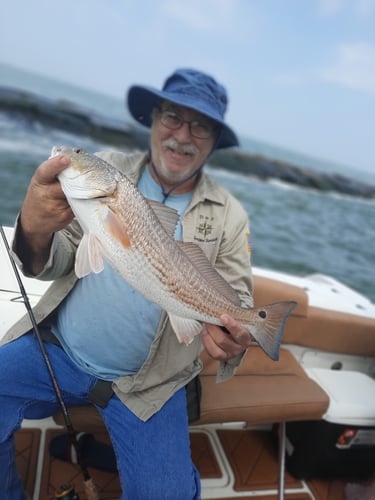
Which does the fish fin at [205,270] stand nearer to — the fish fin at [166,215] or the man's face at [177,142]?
the fish fin at [166,215]

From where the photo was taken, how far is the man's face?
280cm

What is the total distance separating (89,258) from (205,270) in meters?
0.73

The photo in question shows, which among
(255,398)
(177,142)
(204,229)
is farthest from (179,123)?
(255,398)

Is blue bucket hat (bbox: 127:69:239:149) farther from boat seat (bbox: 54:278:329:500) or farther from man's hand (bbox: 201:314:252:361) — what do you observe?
boat seat (bbox: 54:278:329:500)

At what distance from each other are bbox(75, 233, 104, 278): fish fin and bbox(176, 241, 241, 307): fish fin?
0.52 m

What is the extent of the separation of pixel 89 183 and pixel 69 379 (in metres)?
1.45

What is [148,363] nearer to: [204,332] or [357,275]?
[204,332]

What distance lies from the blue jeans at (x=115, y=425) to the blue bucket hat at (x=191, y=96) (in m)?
2.10

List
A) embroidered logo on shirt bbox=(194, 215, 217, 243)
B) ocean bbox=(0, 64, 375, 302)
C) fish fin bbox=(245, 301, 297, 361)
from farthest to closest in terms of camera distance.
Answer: ocean bbox=(0, 64, 375, 302) → embroidered logo on shirt bbox=(194, 215, 217, 243) → fish fin bbox=(245, 301, 297, 361)

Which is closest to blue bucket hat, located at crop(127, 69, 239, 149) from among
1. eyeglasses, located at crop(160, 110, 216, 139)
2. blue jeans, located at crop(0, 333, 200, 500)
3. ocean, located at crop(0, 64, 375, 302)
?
eyeglasses, located at crop(160, 110, 216, 139)

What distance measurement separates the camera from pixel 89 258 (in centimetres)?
194

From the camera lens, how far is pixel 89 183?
6.13 ft

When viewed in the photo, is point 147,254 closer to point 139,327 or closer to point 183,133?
point 139,327

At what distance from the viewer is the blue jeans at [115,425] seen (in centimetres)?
219
